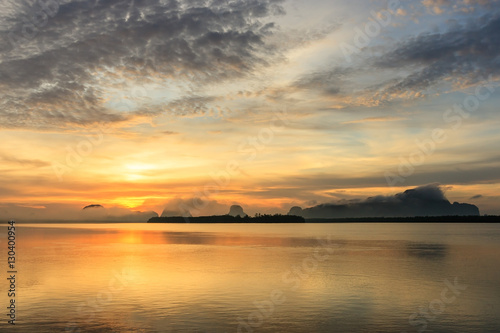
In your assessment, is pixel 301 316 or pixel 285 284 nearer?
pixel 301 316

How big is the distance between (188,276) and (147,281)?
456 centimetres

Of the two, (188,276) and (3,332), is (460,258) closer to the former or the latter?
(188,276)

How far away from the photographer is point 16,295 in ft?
118

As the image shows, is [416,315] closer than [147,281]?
Yes

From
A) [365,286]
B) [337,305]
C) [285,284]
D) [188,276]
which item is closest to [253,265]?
[188,276]

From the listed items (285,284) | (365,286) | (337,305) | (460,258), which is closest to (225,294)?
(285,284)

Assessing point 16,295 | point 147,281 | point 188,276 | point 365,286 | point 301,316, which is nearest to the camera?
point 301,316

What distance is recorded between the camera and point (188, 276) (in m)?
46.1

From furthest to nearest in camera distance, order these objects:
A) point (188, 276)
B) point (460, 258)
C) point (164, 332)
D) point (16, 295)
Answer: point (460, 258) → point (188, 276) → point (16, 295) → point (164, 332)

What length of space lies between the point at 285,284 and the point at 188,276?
1106 centimetres

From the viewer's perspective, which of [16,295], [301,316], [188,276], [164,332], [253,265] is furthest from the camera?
[253,265]

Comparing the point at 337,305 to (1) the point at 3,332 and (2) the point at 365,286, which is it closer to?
(2) the point at 365,286

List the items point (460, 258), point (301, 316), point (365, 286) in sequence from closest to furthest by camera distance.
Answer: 1. point (301, 316)
2. point (365, 286)
3. point (460, 258)

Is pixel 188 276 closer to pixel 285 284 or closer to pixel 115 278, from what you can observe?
pixel 115 278
